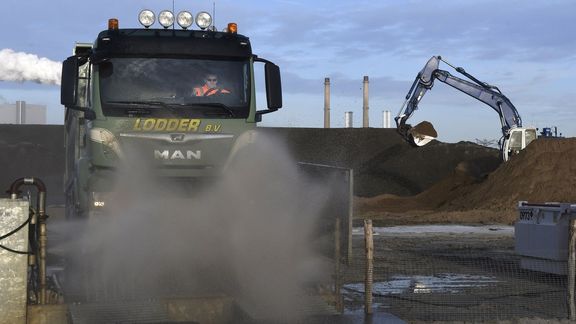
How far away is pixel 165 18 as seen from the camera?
13133mm

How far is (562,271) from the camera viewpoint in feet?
47.5

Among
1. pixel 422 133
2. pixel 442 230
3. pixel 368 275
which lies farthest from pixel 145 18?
pixel 422 133

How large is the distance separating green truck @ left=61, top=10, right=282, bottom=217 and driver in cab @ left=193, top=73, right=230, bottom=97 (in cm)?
1

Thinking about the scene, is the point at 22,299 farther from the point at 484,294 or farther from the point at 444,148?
the point at 444,148

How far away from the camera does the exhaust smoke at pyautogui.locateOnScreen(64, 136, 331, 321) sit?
1173cm

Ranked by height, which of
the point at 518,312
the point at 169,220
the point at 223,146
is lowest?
the point at 518,312

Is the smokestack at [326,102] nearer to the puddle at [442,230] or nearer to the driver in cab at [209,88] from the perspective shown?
A: the puddle at [442,230]

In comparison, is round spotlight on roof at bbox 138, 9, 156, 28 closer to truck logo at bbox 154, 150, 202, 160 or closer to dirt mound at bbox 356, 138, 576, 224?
truck logo at bbox 154, 150, 202, 160

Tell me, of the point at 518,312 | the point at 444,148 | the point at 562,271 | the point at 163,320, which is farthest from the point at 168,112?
the point at 444,148

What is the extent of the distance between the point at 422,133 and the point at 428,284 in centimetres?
2300

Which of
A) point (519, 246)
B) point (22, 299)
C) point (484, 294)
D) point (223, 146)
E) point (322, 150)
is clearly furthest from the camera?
point (322, 150)

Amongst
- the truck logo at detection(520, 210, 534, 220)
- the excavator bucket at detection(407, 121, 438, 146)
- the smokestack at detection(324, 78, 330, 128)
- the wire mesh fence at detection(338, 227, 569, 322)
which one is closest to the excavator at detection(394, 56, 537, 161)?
the excavator bucket at detection(407, 121, 438, 146)

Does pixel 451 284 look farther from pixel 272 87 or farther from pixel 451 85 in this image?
pixel 451 85

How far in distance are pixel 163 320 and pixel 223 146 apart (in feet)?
12.0
